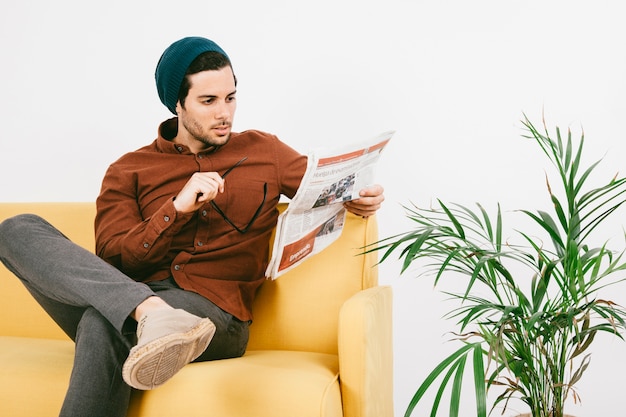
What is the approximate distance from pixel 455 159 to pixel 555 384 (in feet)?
2.91

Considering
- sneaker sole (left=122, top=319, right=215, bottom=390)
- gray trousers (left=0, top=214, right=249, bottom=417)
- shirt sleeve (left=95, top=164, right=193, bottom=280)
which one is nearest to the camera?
sneaker sole (left=122, top=319, right=215, bottom=390)

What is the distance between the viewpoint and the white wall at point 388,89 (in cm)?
221

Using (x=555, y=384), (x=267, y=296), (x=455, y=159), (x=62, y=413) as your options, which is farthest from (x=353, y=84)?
(x=62, y=413)

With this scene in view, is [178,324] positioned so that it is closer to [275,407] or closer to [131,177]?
[275,407]

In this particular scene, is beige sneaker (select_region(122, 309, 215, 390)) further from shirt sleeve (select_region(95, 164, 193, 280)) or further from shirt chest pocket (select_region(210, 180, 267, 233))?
shirt chest pocket (select_region(210, 180, 267, 233))

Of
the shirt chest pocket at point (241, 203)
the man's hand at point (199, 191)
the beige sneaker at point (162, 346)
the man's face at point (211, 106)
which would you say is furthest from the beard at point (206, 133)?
the beige sneaker at point (162, 346)

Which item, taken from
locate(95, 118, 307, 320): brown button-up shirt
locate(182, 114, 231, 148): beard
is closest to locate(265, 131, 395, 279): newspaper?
locate(95, 118, 307, 320): brown button-up shirt

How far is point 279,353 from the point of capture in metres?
1.91

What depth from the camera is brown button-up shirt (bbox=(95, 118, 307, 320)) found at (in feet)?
6.03

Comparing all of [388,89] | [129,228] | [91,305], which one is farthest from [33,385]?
[388,89]

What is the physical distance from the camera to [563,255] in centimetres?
166

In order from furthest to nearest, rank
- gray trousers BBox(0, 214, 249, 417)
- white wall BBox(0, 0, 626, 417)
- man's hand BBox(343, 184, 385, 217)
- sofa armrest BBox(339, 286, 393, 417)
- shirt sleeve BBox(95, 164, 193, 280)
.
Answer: white wall BBox(0, 0, 626, 417) → man's hand BBox(343, 184, 385, 217) → shirt sleeve BBox(95, 164, 193, 280) → sofa armrest BBox(339, 286, 393, 417) → gray trousers BBox(0, 214, 249, 417)

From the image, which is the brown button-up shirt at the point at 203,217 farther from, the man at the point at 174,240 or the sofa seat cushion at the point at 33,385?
the sofa seat cushion at the point at 33,385

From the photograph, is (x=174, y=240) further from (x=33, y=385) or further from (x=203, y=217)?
(x=33, y=385)
